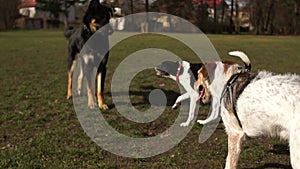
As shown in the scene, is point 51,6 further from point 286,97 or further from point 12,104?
point 286,97

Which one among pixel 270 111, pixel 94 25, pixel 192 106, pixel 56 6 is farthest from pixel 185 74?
pixel 56 6

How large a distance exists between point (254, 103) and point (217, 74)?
32.6 inches

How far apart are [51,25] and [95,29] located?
8033 cm

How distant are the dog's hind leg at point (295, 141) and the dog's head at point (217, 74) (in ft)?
3.87

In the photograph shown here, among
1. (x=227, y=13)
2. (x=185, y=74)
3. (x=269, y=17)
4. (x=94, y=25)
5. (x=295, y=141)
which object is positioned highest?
(x=94, y=25)

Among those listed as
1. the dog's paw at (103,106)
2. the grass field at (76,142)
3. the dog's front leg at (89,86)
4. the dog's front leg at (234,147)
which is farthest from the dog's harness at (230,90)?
the dog's front leg at (89,86)

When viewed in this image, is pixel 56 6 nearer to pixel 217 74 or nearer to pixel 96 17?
pixel 96 17

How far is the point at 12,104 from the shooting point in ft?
29.3

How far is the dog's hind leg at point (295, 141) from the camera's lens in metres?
A: 3.55

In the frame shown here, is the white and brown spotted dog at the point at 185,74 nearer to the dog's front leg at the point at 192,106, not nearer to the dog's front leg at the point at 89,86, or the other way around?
the dog's front leg at the point at 192,106

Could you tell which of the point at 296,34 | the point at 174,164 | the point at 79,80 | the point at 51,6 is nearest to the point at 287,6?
the point at 296,34

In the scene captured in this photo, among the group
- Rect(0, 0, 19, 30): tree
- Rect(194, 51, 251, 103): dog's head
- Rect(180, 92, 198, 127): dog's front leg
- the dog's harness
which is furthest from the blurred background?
the dog's harness

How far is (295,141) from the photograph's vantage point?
3.58 meters

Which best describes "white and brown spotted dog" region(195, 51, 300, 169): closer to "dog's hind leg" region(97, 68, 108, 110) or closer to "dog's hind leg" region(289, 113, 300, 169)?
"dog's hind leg" region(289, 113, 300, 169)
